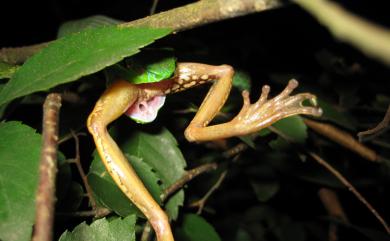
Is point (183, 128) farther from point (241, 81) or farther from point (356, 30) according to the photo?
point (356, 30)

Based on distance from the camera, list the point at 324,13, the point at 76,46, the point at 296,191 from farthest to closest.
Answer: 1. the point at 296,191
2. the point at 76,46
3. the point at 324,13

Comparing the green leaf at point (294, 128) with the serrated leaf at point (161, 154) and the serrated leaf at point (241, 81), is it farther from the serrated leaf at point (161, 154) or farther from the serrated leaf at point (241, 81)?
the serrated leaf at point (161, 154)

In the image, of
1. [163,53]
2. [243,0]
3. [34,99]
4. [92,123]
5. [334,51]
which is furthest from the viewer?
[334,51]

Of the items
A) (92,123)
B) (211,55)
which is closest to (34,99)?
(92,123)

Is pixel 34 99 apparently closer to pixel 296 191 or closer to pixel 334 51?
pixel 334 51

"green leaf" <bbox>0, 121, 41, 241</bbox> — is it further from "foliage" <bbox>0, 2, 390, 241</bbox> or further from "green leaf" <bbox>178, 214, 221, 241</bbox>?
"green leaf" <bbox>178, 214, 221, 241</bbox>

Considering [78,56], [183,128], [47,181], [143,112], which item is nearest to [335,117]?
[183,128]
